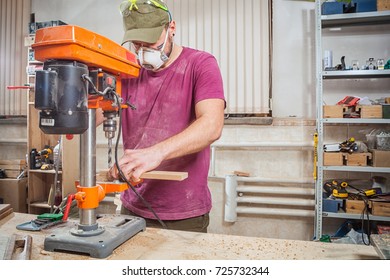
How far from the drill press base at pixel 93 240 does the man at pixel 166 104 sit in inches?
11.0

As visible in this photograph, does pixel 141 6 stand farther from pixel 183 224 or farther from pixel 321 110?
pixel 321 110

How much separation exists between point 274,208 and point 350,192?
0.59m

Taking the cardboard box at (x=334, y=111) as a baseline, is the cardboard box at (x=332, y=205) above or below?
below

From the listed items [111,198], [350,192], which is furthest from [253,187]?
[111,198]

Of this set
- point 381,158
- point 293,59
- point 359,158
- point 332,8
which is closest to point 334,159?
point 359,158

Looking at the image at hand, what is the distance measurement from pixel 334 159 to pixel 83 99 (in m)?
1.90

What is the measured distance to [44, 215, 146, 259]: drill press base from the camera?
67cm

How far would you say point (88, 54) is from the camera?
2.09 feet

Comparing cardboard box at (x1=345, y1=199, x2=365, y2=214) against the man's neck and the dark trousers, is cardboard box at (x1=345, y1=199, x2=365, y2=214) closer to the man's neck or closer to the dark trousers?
the dark trousers

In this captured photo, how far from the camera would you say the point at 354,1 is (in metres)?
2.09

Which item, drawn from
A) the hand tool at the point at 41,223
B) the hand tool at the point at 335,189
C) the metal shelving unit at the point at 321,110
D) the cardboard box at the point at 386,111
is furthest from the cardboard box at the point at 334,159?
the hand tool at the point at 41,223

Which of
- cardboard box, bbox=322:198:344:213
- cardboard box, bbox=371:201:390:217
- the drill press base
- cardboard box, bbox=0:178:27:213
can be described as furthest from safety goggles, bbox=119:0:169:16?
cardboard box, bbox=0:178:27:213

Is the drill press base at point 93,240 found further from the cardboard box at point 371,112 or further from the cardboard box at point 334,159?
the cardboard box at point 371,112

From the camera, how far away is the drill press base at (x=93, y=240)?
0.67m
